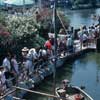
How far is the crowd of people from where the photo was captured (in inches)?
918

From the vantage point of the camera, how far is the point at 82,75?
100 feet

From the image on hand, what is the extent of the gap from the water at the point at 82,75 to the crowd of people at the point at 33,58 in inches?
42.5

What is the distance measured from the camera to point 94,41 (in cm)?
3812

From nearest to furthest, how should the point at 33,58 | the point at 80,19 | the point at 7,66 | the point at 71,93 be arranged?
the point at 7,66
the point at 71,93
the point at 33,58
the point at 80,19

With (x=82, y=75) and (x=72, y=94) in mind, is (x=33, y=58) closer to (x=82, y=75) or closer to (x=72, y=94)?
(x=72, y=94)

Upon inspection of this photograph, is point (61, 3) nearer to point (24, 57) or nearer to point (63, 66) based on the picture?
point (63, 66)

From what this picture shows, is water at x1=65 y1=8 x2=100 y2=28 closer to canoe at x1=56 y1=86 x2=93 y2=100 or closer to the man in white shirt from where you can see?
canoe at x1=56 y1=86 x2=93 y2=100

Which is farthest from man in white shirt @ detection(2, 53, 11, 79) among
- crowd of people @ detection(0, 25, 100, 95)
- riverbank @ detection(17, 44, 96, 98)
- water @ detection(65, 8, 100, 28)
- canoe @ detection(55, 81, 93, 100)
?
water @ detection(65, 8, 100, 28)

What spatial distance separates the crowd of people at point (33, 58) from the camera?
23328 mm

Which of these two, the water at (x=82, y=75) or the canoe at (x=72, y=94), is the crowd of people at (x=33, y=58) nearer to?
the water at (x=82, y=75)

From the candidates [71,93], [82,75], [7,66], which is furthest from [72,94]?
[82,75]

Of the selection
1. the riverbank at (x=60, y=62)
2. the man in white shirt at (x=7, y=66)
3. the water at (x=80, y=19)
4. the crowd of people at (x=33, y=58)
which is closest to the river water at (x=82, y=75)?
the riverbank at (x=60, y=62)

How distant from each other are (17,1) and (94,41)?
42495 mm

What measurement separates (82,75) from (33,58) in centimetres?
551
